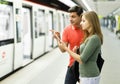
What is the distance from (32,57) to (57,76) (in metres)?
2.96

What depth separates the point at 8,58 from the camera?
758cm

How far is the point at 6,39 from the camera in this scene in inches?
292

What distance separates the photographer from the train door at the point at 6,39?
23.5 feet

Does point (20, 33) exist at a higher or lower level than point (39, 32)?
higher

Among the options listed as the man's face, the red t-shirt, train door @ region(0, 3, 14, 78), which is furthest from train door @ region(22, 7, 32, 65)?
the man's face

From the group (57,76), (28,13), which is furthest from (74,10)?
(28,13)

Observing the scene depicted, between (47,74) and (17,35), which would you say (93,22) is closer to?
(47,74)

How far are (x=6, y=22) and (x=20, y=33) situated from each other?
3.35 ft

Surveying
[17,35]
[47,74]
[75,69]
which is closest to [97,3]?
[17,35]

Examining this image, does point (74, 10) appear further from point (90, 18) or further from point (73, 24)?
point (90, 18)

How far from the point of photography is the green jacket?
9.39 ft

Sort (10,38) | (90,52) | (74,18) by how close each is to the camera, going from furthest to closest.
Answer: (10,38) → (74,18) → (90,52)

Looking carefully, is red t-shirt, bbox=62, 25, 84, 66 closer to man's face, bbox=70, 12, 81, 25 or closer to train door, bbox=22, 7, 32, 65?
man's face, bbox=70, 12, 81, 25

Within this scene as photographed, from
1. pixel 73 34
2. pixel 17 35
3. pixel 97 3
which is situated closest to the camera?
pixel 73 34
